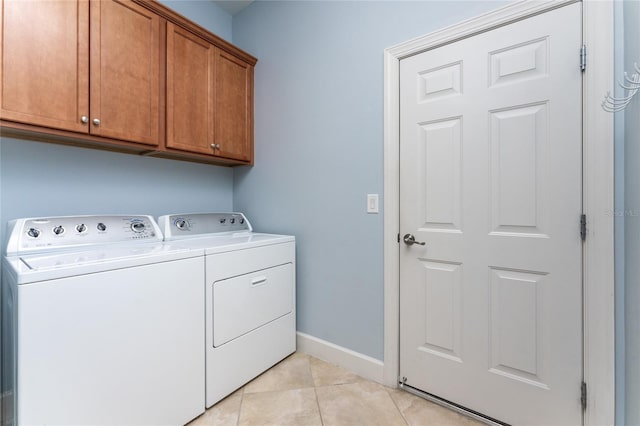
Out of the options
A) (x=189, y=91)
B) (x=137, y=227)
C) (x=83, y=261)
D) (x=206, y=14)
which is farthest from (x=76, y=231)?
(x=206, y=14)

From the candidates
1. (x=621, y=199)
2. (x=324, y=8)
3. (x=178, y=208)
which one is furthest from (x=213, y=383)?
(x=324, y=8)

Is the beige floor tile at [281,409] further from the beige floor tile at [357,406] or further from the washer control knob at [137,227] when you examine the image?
the washer control knob at [137,227]

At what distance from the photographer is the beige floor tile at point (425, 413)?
1415 millimetres

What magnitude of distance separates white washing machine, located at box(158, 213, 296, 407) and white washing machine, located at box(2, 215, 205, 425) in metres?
0.09

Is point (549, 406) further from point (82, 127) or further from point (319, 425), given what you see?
point (82, 127)

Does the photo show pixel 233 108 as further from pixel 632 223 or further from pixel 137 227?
pixel 632 223

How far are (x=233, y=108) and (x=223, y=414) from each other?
1.98 metres

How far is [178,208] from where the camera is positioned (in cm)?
220

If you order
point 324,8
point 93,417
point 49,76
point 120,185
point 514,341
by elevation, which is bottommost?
point 93,417

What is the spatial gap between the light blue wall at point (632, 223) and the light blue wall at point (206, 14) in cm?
254

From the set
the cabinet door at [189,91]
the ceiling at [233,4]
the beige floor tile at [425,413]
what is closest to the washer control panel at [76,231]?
the cabinet door at [189,91]

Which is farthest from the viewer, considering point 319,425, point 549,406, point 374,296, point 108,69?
point 374,296

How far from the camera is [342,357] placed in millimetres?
1902

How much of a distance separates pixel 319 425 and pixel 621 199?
1.64 m
